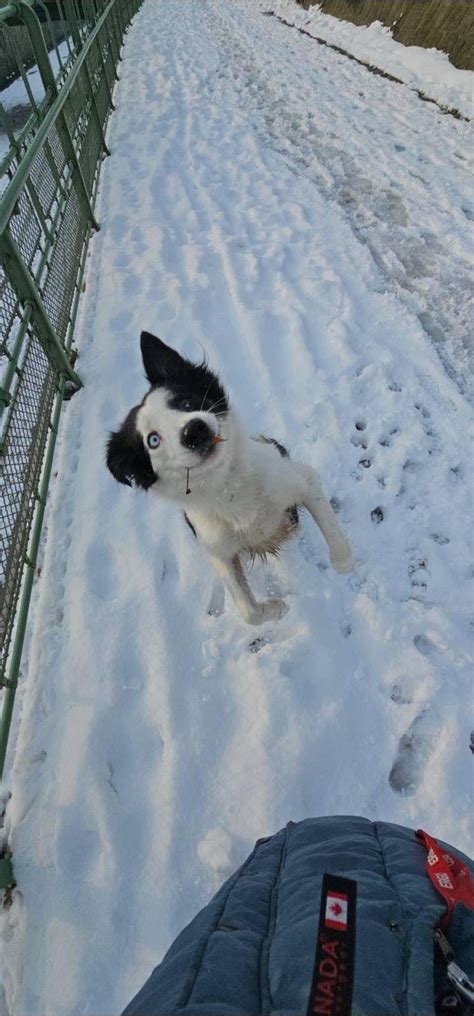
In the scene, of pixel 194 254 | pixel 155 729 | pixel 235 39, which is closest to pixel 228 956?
pixel 155 729

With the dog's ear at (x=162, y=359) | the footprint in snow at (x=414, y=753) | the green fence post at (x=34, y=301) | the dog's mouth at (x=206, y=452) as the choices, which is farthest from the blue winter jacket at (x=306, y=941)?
the green fence post at (x=34, y=301)

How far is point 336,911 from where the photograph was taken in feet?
3.24

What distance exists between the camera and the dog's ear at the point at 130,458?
85.0 inches

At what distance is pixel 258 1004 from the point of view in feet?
3.08

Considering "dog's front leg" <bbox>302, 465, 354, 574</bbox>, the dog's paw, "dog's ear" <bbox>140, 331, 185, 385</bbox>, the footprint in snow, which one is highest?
"dog's ear" <bbox>140, 331, 185, 385</bbox>

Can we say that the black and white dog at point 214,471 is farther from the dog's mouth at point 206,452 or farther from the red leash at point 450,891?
the red leash at point 450,891

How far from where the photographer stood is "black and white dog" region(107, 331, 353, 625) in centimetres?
208

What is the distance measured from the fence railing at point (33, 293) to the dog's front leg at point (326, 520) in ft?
4.79

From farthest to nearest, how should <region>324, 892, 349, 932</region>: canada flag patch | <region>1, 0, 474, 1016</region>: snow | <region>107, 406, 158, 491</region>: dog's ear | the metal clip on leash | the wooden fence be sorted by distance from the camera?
the wooden fence, <region>107, 406, 158, 491</region>: dog's ear, <region>1, 0, 474, 1016</region>: snow, <region>324, 892, 349, 932</region>: canada flag patch, the metal clip on leash

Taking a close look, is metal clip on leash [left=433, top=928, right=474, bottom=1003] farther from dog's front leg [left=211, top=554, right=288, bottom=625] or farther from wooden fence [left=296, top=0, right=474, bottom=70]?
wooden fence [left=296, top=0, right=474, bottom=70]

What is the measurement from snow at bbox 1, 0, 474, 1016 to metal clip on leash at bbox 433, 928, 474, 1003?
1.10m

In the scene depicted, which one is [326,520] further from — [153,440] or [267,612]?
[153,440]

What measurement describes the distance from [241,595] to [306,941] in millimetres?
1496

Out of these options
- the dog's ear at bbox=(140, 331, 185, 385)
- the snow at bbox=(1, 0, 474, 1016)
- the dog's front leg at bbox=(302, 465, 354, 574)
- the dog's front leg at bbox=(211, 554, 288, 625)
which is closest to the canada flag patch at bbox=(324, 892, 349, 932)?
the snow at bbox=(1, 0, 474, 1016)
